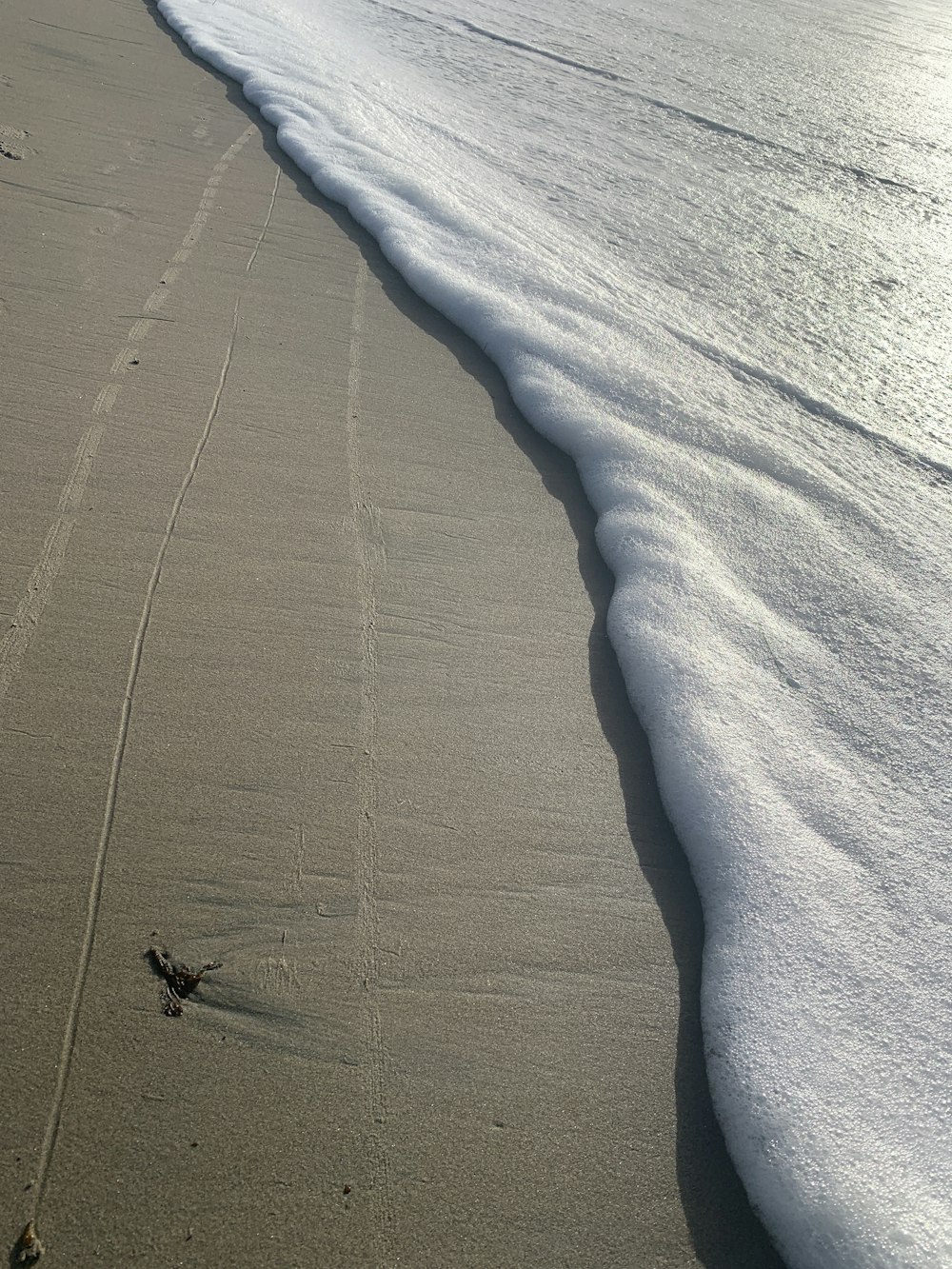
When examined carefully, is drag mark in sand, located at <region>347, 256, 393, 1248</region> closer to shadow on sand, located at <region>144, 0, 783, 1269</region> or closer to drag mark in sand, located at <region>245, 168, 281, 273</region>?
shadow on sand, located at <region>144, 0, 783, 1269</region>

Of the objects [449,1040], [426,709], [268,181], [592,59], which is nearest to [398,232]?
[268,181]

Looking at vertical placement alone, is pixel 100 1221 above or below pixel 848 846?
below

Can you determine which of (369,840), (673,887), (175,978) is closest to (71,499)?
(369,840)

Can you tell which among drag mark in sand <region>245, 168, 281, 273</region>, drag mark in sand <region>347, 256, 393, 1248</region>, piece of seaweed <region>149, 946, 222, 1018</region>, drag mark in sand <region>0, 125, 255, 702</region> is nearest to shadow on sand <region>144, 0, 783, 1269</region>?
drag mark in sand <region>347, 256, 393, 1248</region>

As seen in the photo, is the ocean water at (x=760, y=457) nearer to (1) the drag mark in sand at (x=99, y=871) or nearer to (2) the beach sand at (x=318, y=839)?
(2) the beach sand at (x=318, y=839)

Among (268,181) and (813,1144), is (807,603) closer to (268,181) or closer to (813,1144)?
(813,1144)

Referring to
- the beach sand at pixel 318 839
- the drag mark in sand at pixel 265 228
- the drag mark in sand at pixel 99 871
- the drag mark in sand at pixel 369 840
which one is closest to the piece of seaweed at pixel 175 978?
the beach sand at pixel 318 839

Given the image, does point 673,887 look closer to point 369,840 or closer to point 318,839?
point 369,840
